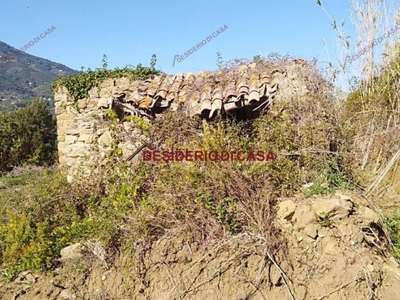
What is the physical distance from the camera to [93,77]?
1008 cm

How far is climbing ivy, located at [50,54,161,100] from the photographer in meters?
9.60

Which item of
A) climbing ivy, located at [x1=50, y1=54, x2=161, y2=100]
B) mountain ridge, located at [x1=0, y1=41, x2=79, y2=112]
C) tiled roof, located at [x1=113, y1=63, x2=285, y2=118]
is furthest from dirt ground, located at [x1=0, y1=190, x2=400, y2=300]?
mountain ridge, located at [x1=0, y1=41, x2=79, y2=112]

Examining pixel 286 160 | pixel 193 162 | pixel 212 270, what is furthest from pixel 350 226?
pixel 193 162

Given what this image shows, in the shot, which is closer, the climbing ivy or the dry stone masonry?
the dry stone masonry

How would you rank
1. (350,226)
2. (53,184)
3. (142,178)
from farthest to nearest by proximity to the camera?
(53,184) < (142,178) < (350,226)

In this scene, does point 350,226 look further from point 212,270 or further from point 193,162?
point 193,162

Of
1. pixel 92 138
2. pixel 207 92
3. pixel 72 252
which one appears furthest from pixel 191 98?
pixel 72 252

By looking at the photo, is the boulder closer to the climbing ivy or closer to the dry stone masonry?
the dry stone masonry

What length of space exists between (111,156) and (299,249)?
3.80m

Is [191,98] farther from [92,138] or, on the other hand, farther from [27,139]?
[27,139]

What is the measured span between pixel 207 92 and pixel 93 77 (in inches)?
199

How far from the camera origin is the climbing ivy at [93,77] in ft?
31.5

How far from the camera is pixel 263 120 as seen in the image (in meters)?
5.77

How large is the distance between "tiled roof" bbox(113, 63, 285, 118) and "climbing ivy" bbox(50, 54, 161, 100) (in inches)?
94.7
